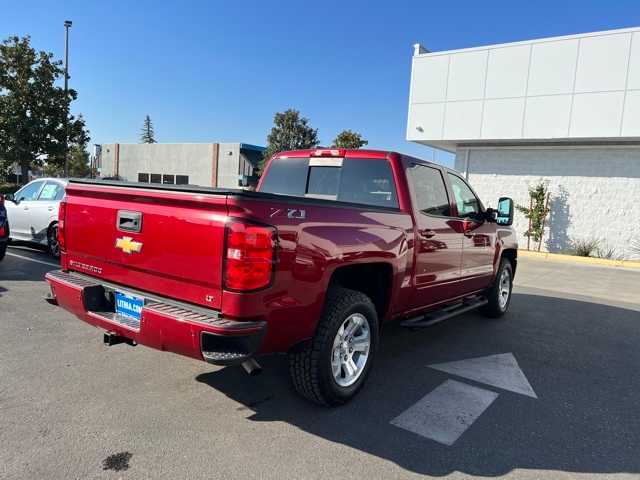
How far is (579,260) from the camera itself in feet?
49.9

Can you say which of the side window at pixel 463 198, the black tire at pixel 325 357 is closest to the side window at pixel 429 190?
the side window at pixel 463 198

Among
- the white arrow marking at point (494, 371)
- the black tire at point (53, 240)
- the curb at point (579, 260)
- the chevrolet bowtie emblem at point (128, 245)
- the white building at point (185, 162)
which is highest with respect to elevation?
the white building at point (185, 162)

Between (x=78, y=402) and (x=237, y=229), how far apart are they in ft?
6.04

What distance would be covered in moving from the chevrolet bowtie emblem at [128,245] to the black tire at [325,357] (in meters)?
1.25

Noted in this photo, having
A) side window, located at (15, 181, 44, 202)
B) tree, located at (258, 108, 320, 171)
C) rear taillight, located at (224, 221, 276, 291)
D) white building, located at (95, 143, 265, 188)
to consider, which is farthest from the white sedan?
tree, located at (258, 108, 320, 171)

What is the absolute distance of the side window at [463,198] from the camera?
5.11 meters

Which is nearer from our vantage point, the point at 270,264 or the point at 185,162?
the point at 270,264

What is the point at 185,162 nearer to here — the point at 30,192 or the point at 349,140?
the point at 349,140

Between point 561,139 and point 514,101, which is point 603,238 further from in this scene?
point 514,101

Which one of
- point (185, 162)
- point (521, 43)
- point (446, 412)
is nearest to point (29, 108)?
point (185, 162)

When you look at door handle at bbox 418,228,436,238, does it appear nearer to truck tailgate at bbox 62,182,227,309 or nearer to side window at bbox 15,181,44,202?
truck tailgate at bbox 62,182,227,309

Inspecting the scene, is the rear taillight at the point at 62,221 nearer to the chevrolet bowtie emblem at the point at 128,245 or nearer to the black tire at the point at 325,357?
the chevrolet bowtie emblem at the point at 128,245

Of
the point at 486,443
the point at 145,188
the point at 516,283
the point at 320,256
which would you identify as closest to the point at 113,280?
the point at 145,188

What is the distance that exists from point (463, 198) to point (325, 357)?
2.93 meters
